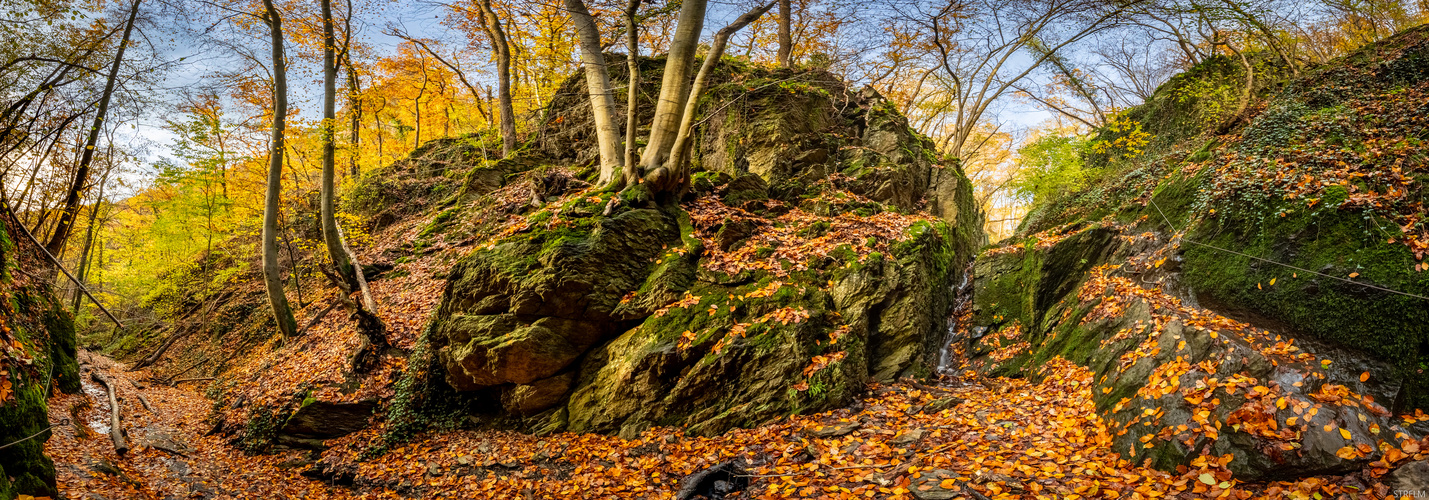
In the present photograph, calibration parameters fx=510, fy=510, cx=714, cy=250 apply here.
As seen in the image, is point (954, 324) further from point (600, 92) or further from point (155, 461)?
point (155, 461)

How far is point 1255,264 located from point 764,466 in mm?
6147

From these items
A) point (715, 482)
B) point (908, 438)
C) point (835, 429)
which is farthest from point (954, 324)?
point (715, 482)

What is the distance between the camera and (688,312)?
720 cm

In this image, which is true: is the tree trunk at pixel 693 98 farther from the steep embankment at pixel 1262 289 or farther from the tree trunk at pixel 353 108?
the tree trunk at pixel 353 108

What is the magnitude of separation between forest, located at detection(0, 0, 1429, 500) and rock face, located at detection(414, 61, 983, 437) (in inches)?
1.9

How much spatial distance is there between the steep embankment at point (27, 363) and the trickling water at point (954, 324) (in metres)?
9.38

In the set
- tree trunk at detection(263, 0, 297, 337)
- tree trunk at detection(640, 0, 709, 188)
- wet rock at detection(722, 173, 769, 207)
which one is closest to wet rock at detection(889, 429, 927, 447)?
wet rock at detection(722, 173, 769, 207)

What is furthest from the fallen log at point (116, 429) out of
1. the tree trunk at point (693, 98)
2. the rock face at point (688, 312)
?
the tree trunk at point (693, 98)

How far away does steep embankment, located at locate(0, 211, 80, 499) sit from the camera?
402 cm

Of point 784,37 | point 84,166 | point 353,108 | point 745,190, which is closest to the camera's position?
point 84,166

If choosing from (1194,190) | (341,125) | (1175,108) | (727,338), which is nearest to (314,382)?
(341,125)

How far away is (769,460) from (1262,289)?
586cm

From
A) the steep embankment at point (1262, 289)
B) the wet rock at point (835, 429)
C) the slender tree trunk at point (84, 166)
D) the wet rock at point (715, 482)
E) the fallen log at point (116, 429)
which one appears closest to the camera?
the steep embankment at point (1262, 289)

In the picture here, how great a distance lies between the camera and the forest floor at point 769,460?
14.4 feet
